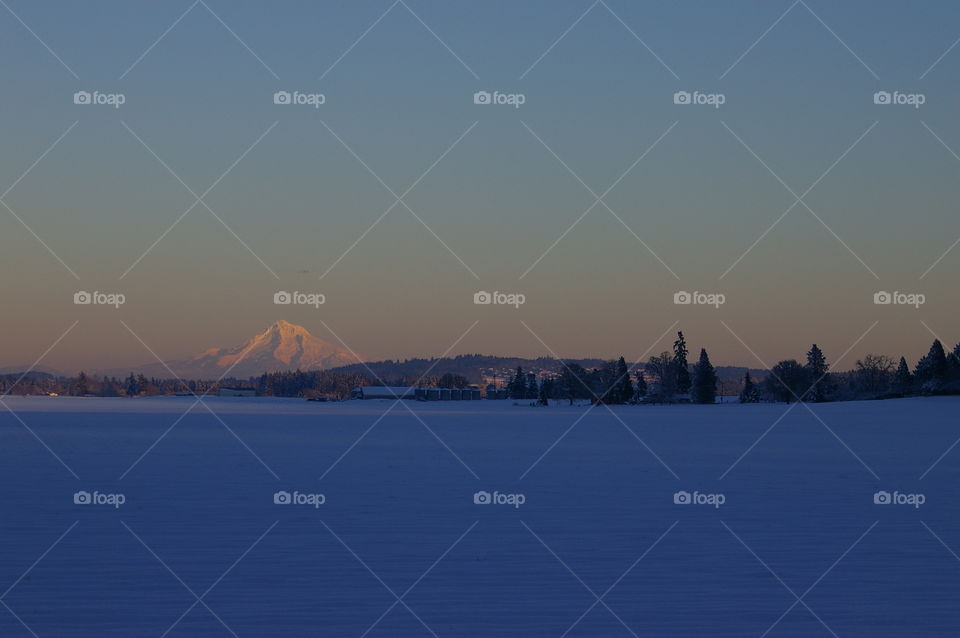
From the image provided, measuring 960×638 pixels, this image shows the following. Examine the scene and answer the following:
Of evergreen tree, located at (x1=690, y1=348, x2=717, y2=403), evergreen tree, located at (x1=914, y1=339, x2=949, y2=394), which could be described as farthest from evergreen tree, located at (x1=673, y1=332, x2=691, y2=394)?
evergreen tree, located at (x1=914, y1=339, x2=949, y2=394)

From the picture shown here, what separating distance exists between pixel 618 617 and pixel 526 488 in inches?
300

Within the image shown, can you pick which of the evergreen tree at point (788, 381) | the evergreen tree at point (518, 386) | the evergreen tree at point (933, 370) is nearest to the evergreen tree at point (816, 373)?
the evergreen tree at point (788, 381)

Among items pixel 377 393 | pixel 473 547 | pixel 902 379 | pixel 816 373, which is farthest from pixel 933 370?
pixel 377 393

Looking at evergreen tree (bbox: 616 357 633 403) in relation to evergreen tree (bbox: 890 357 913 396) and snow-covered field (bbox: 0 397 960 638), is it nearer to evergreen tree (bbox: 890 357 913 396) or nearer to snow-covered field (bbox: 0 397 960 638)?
evergreen tree (bbox: 890 357 913 396)

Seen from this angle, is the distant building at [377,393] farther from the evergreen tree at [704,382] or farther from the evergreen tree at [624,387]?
the evergreen tree at [704,382]

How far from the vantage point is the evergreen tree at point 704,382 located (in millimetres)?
88312

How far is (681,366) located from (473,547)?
8414 centimetres

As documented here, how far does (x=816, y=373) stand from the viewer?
289ft

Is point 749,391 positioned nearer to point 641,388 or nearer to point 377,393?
point 641,388

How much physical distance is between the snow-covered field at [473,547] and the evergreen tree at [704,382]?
6839 cm

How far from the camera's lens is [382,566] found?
9266 mm

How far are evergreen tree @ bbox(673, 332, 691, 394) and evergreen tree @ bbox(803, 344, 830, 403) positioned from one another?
1121 centimetres

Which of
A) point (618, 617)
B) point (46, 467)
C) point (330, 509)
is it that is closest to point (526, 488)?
point (330, 509)

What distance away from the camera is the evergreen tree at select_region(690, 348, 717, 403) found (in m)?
88.3
